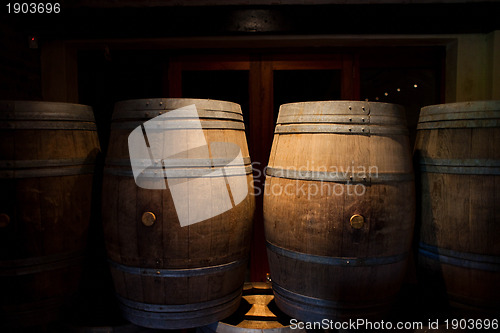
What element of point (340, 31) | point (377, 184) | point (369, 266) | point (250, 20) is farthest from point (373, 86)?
Answer: point (369, 266)

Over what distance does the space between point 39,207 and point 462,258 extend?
247 cm

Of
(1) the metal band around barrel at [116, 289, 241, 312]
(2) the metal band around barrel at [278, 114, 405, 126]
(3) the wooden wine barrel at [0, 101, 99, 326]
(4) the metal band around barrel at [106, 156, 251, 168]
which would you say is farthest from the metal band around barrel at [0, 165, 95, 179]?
(2) the metal band around barrel at [278, 114, 405, 126]

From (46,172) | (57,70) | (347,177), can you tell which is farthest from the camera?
(57,70)

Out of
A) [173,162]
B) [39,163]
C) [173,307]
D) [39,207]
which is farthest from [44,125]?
[173,307]

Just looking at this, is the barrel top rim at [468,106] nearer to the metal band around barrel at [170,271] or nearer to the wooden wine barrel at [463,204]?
the wooden wine barrel at [463,204]

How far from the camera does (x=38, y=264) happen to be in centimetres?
185

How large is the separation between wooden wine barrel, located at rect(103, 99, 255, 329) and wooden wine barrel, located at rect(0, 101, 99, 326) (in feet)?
0.73

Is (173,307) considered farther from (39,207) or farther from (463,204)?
(463,204)

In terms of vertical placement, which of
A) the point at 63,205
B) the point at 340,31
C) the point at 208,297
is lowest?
the point at 208,297

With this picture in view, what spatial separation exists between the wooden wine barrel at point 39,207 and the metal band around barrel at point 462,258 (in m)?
2.18

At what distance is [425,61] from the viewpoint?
10.2 ft

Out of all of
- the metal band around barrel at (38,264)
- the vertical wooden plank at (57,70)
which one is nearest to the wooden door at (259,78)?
the vertical wooden plank at (57,70)

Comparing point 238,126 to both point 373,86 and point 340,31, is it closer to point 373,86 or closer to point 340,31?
point 340,31

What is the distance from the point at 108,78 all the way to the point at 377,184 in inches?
114
